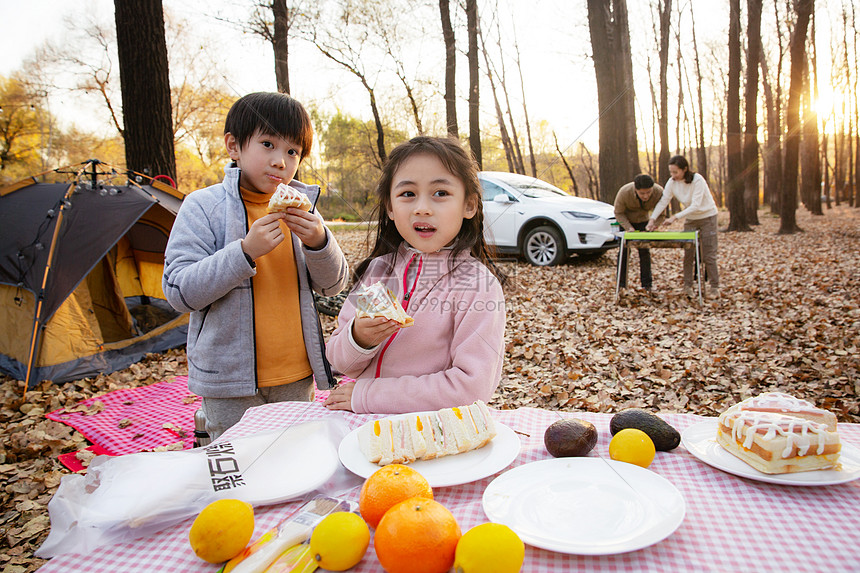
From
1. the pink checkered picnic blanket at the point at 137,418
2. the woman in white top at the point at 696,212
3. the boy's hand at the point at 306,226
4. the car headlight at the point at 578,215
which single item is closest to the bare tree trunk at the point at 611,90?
the car headlight at the point at 578,215

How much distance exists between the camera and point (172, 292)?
198cm

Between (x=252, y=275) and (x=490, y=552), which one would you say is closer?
(x=490, y=552)

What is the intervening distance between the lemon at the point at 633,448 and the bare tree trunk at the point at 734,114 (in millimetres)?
16133

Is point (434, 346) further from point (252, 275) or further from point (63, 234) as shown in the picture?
point (63, 234)

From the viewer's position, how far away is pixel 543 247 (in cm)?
991

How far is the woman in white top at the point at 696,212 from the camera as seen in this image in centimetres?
733

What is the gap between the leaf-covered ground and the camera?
11.3 ft

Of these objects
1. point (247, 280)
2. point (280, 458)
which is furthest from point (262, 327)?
point (280, 458)

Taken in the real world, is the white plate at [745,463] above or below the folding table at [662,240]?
below

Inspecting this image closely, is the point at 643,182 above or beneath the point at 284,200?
above

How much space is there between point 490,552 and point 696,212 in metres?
7.89

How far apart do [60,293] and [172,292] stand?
3933 mm

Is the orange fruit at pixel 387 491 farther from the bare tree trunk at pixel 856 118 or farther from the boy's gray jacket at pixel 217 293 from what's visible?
the bare tree trunk at pixel 856 118

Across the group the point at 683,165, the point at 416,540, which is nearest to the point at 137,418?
the point at 416,540
